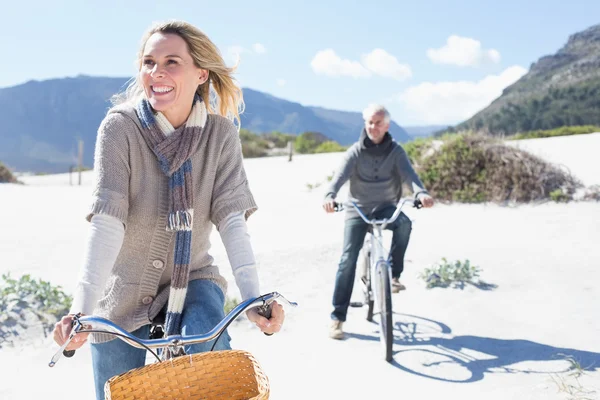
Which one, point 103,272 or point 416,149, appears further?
point 416,149

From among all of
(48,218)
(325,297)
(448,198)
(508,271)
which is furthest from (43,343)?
(448,198)

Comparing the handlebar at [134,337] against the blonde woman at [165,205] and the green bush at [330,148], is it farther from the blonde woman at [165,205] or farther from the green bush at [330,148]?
the green bush at [330,148]

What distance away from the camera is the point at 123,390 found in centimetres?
159

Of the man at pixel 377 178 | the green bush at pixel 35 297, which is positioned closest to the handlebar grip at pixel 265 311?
the man at pixel 377 178

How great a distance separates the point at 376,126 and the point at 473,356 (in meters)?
2.11

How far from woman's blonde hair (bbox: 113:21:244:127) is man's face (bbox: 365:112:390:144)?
8.54 ft

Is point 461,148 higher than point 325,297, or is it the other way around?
point 461,148

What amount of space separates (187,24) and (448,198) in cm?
995

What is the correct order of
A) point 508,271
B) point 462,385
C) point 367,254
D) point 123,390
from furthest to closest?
point 508,271 < point 367,254 < point 462,385 < point 123,390

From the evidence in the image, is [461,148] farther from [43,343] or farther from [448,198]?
[43,343]

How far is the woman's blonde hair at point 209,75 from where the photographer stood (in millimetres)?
2305

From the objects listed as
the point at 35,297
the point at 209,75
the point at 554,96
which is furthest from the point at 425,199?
the point at 554,96

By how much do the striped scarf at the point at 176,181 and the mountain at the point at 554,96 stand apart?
1670 inches

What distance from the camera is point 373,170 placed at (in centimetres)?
549
